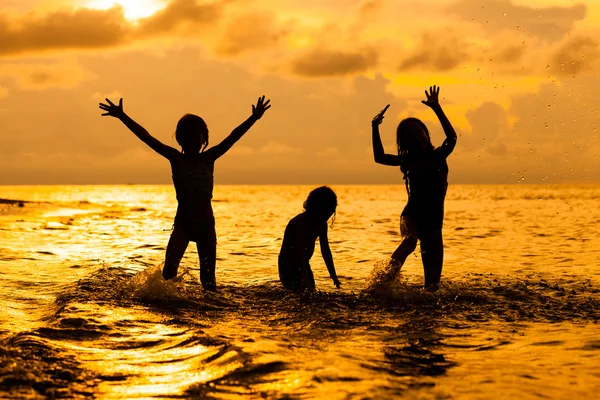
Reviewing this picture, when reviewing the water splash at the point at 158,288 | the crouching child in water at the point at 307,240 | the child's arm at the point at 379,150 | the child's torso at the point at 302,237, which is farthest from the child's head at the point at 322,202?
the water splash at the point at 158,288

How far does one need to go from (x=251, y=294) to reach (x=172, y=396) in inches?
176

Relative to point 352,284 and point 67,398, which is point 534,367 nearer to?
point 67,398

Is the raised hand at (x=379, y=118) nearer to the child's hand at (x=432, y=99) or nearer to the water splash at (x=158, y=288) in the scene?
the child's hand at (x=432, y=99)

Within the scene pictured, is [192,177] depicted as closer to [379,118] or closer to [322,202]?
[322,202]

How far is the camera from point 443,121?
23.2 ft

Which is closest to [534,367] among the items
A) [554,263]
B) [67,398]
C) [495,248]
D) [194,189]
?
[67,398]

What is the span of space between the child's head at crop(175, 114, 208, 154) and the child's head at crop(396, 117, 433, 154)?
7.55 ft

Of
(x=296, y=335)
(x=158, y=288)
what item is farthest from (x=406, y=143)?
(x=158, y=288)

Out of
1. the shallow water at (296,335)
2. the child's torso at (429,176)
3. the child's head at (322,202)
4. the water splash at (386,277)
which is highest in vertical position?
the child's torso at (429,176)

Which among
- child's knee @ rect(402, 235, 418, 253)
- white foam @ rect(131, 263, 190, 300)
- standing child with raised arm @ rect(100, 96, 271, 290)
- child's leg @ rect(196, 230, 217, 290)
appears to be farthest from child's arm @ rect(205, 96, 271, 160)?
child's knee @ rect(402, 235, 418, 253)

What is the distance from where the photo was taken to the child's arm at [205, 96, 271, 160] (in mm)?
6949

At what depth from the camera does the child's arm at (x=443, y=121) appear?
707cm

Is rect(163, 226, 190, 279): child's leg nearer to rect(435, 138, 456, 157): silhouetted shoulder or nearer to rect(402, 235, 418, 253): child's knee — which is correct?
rect(402, 235, 418, 253): child's knee

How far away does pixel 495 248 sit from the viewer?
15.0m
